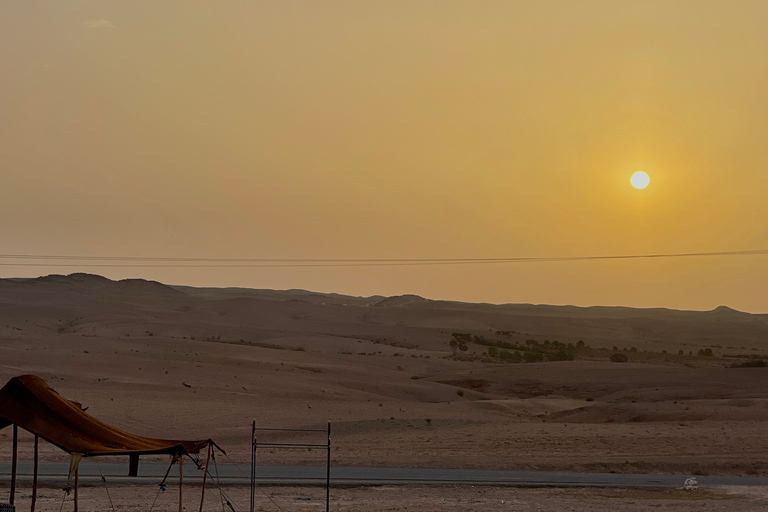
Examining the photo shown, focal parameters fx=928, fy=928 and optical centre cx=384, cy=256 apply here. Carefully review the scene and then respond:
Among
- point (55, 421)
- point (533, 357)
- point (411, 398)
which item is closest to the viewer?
point (55, 421)

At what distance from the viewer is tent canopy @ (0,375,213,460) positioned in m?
17.7

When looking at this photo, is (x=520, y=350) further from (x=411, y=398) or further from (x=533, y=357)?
(x=411, y=398)

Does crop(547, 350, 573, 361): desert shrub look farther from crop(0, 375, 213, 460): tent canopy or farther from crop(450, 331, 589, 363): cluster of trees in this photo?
crop(0, 375, 213, 460): tent canopy

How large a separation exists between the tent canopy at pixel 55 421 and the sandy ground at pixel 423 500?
18.6 feet

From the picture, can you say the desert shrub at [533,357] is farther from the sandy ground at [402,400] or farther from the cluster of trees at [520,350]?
the sandy ground at [402,400]

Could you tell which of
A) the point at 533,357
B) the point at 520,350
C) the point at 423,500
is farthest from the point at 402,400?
the point at 520,350

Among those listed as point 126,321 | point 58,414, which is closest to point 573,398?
point 58,414

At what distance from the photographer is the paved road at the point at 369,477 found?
90.3 feet

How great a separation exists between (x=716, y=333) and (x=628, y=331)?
16.5 metres

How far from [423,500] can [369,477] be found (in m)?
3.84

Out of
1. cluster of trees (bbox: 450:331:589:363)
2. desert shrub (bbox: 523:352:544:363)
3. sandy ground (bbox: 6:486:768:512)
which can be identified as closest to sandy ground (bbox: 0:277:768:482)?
cluster of trees (bbox: 450:331:589:363)

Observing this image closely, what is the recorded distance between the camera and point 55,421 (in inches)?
709

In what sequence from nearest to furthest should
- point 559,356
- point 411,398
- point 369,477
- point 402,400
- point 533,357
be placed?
point 369,477 < point 402,400 < point 411,398 < point 533,357 < point 559,356

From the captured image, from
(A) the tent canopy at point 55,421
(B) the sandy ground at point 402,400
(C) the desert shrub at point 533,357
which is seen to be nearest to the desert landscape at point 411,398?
(B) the sandy ground at point 402,400
